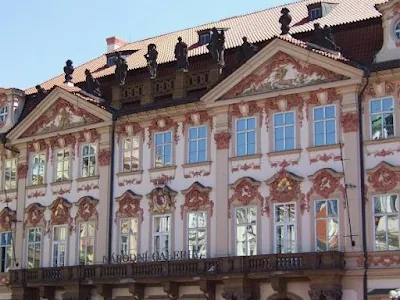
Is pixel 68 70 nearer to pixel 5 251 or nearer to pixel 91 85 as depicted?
pixel 91 85

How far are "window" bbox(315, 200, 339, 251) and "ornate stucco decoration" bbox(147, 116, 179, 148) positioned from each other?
7.81 metres

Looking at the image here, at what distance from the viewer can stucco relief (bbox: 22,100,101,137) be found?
41.6 m

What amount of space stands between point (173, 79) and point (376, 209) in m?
11.2

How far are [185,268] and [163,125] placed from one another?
6.74 metres

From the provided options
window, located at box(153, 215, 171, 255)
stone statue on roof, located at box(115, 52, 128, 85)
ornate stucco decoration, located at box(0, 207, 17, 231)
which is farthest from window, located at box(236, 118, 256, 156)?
ornate stucco decoration, located at box(0, 207, 17, 231)

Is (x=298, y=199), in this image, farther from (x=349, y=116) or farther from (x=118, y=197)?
(x=118, y=197)

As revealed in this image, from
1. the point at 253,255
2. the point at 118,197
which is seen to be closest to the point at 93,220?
the point at 118,197

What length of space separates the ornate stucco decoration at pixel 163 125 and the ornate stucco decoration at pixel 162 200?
2178mm

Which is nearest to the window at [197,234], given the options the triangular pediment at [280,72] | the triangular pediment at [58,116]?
the triangular pediment at [280,72]

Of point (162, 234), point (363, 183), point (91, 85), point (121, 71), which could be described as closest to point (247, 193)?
point (162, 234)

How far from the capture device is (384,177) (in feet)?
107

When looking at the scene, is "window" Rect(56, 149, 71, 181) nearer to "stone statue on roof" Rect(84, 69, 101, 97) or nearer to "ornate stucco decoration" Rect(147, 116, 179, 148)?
"stone statue on roof" Rect(84, 69, 101, 97)

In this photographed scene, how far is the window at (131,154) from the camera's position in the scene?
130ft

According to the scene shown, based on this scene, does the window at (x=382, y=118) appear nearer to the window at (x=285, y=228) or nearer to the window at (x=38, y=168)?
the window at (x=285, y=228)
